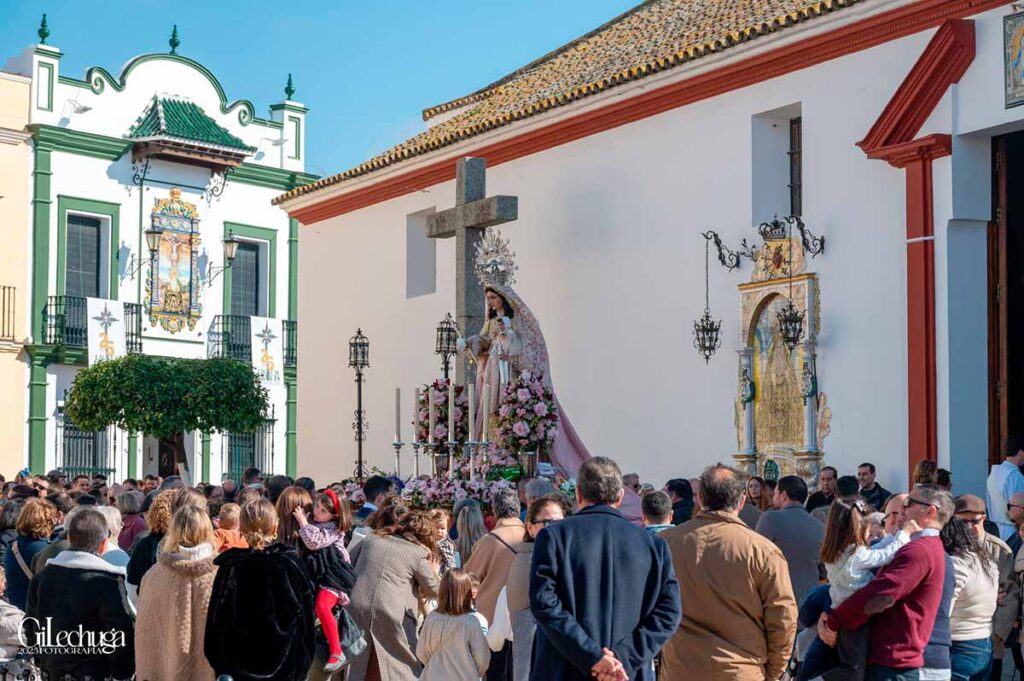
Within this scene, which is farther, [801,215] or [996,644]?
[801,215]

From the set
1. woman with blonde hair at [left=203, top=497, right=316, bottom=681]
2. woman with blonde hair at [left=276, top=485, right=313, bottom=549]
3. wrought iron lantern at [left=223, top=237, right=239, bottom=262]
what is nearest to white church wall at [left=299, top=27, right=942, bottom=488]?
woman with blonde hair at [left=276, top=485, right=313, bottom=549]

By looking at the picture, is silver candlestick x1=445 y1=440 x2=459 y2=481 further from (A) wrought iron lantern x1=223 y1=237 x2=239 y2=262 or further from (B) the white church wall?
(A) wrought iron lantern x1=223 y1=237 x2=239 y2=262

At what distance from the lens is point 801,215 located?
50.0 ft

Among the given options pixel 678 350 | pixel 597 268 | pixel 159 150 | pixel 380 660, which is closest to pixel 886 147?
pixel 678 350

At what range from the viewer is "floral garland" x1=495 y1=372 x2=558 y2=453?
45.6 feet

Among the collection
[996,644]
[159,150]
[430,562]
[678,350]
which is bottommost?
[996,644]

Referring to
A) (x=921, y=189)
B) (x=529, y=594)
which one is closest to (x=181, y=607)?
(x=529, y=594)

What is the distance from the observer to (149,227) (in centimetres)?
3006

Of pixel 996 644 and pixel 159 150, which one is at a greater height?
pixel 159 150

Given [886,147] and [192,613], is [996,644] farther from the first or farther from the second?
[886,147]

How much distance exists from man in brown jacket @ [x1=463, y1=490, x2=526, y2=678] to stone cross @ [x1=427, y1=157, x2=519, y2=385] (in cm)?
839

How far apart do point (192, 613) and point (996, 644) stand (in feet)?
15.0

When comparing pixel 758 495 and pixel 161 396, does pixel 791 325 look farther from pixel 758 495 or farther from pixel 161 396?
pixel 161 396

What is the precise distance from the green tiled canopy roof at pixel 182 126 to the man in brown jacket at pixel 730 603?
24.8 meters
